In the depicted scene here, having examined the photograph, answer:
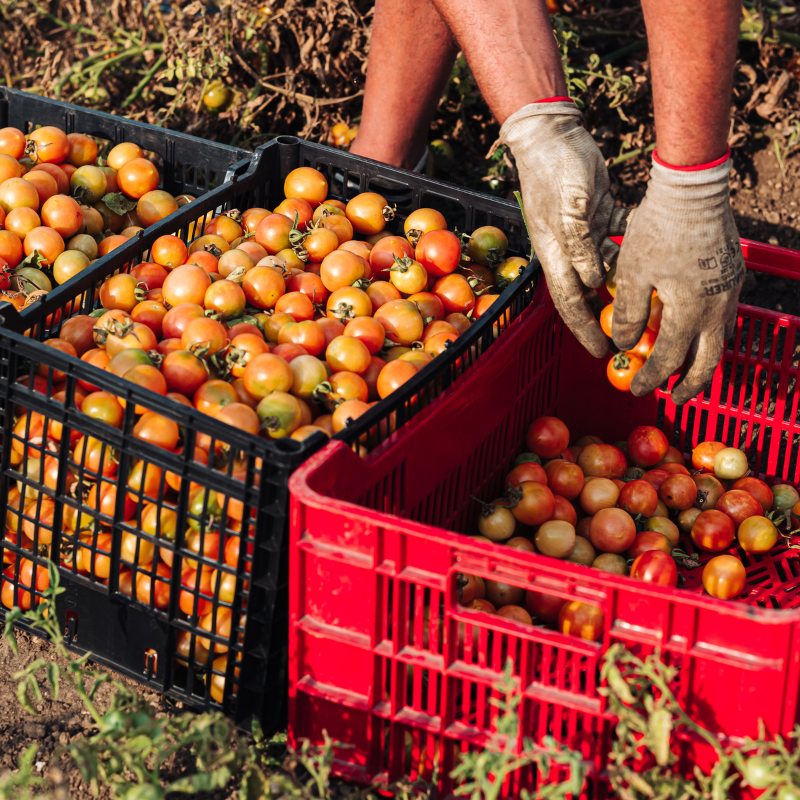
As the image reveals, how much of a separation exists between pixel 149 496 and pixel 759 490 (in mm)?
1682

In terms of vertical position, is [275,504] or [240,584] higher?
[275,504]

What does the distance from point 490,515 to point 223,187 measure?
1228mm

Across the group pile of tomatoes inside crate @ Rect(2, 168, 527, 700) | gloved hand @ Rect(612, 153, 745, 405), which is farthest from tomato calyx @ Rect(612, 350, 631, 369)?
pile of tomatoes inside crate @ Rect(2, 168, 527, 700)

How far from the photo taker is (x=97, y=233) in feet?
9.33

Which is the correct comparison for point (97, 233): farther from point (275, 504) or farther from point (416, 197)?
point (275, 504)

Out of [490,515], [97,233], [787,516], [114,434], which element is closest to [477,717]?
[490,515]

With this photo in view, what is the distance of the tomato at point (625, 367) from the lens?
238cm

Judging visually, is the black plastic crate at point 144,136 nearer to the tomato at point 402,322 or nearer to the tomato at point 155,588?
the tomato at point 402,322

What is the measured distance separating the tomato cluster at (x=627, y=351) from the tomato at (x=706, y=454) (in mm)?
457

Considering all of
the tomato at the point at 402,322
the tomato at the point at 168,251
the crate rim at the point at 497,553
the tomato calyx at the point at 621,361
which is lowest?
the crate rim at the point at 497,553

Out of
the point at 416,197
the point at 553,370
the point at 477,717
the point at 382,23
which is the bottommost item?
the point at 477,717

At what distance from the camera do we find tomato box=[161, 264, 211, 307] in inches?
93.5

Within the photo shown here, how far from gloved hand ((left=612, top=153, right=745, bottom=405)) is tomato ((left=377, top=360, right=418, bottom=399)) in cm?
52

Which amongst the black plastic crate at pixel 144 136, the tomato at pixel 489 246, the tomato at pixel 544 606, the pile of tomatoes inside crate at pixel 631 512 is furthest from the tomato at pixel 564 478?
the black plastic crate at pixel 144 136
